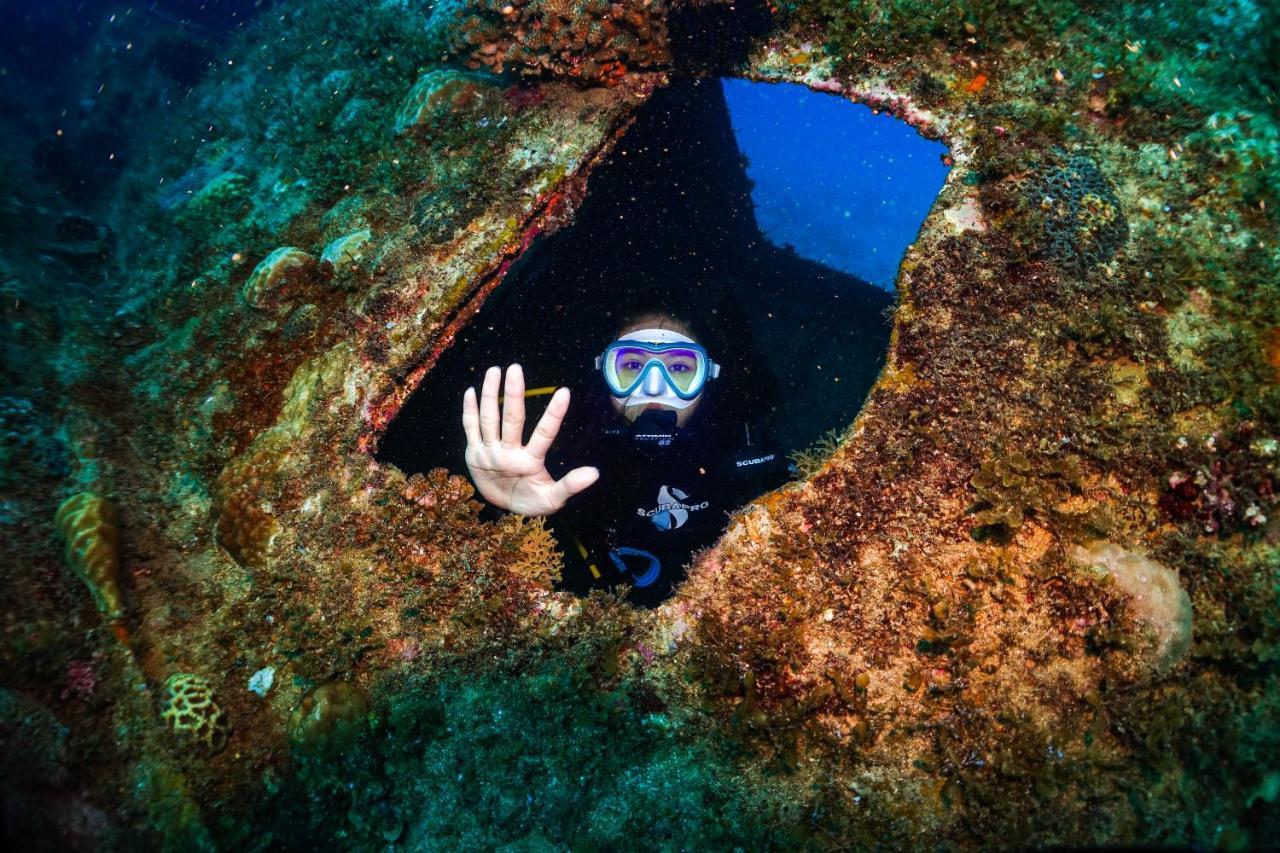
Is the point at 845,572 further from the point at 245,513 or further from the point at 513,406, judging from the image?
the point at 245,513

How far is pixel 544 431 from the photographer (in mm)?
3576

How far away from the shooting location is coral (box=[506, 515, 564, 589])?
370 centimetres

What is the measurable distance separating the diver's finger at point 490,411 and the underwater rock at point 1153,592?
3.55 metres

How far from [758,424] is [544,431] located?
3754 mm

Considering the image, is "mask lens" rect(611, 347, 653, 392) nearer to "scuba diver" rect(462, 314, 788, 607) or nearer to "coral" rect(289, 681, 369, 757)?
"scuba diver" rect(462, 314, 788, 607)

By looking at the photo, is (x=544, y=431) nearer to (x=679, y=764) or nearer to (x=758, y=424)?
(x=679, y=764)

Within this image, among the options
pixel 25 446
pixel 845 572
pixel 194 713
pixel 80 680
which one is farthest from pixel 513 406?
pixel 25 446

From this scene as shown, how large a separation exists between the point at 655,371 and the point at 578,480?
167 centimetres

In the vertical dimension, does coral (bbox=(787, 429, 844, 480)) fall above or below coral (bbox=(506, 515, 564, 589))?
above

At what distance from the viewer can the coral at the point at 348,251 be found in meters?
4.75

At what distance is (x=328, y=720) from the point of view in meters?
3.39

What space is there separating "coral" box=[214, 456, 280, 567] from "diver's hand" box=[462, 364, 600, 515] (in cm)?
153

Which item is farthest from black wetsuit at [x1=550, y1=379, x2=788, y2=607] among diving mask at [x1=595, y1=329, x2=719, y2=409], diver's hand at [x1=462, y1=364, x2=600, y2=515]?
diver's hand at [x1=462, y1=364, x2=600, y2=515]

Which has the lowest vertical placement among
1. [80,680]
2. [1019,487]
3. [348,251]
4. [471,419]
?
[80,680]
